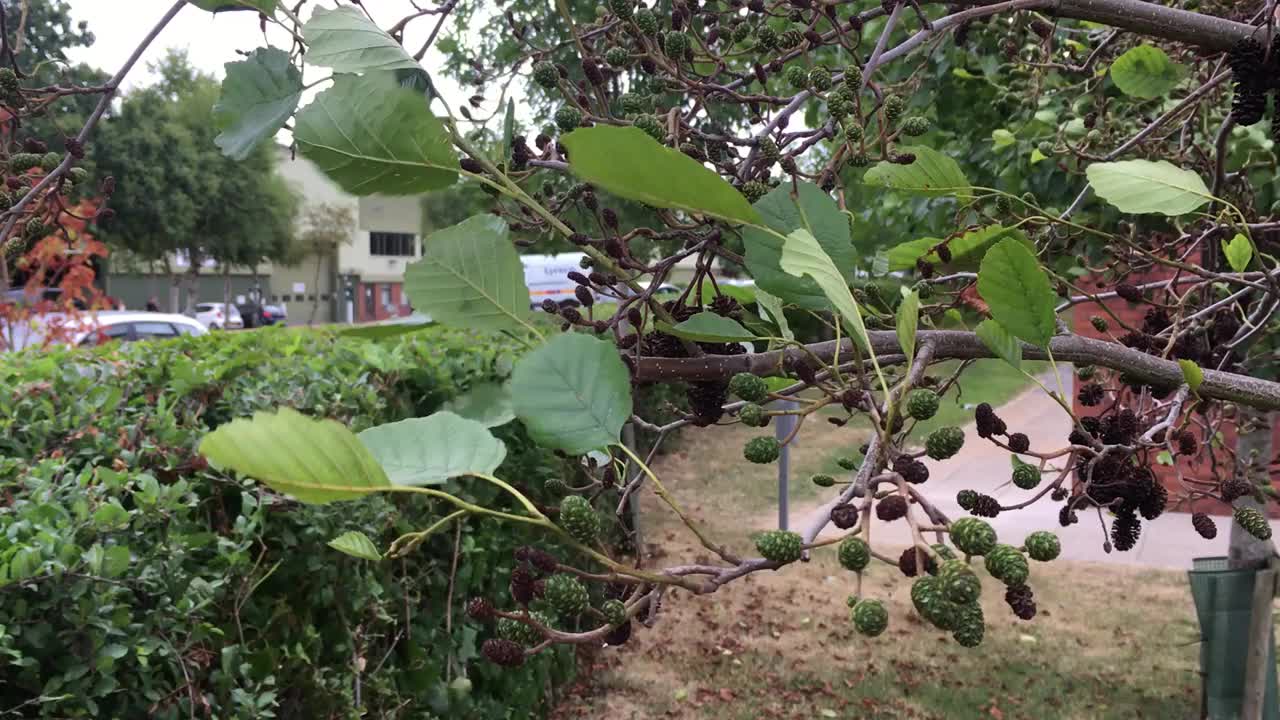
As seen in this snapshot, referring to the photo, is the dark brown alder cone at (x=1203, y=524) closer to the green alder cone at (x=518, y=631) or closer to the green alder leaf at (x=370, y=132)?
the green alder cone at (x=518, y=631)

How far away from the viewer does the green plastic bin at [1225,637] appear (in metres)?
4.43

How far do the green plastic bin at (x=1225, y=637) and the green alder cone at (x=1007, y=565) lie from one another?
4519mm

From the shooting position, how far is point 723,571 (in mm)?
714

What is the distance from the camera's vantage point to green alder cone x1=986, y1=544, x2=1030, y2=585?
64 centimetres

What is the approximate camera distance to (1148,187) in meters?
1.18

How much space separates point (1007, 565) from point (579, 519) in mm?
300

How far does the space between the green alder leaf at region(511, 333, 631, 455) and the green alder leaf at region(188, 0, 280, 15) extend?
15.7 inches

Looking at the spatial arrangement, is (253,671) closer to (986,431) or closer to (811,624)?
(986,431)

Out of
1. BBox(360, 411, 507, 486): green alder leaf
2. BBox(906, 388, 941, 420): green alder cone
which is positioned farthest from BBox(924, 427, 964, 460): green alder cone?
BBox(360, 411, 507, 486): green alder leaf

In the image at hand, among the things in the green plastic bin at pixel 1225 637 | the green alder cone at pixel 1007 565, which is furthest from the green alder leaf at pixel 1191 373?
the green plastic bin at pixel 1225 637

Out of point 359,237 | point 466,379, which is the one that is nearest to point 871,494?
point 466,379

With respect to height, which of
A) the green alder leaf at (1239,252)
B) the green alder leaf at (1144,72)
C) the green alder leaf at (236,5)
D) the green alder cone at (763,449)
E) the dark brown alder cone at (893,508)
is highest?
the green alder leaf at (1144,72)

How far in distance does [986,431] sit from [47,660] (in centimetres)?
209

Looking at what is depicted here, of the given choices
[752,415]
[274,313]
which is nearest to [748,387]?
[752,415]
